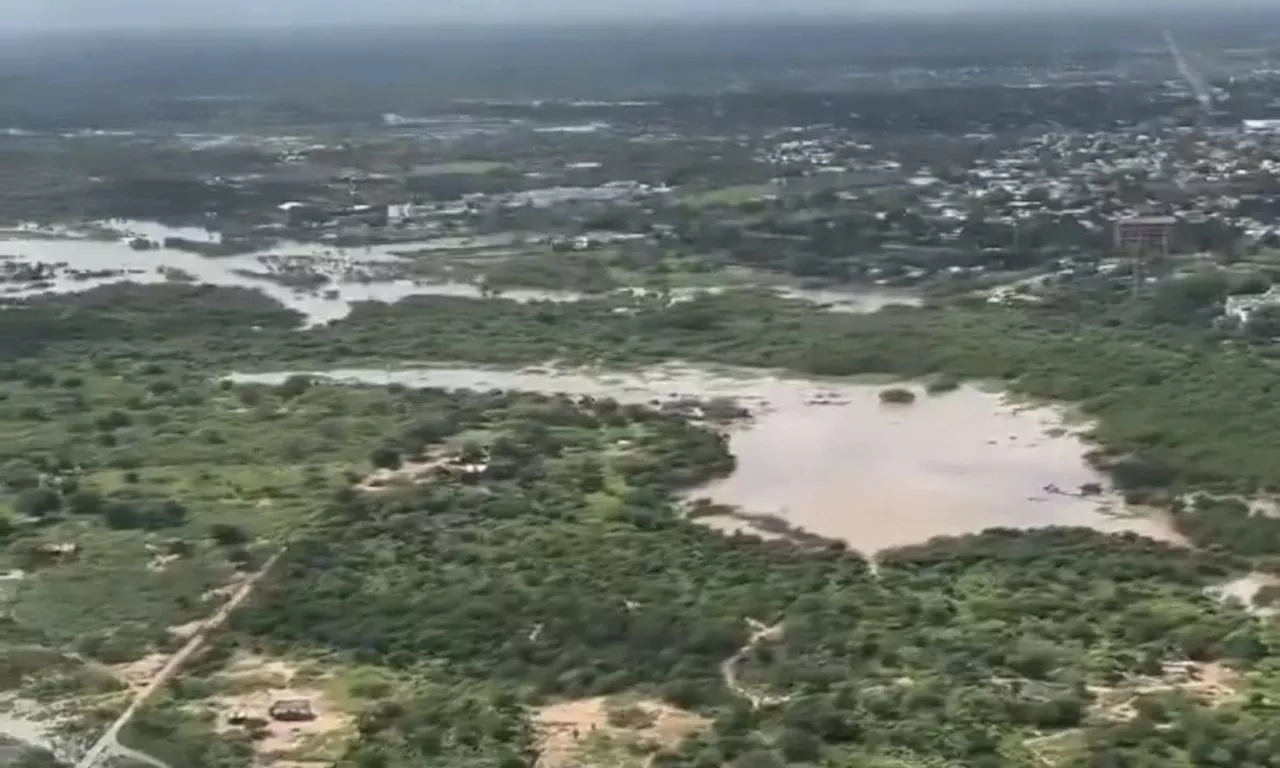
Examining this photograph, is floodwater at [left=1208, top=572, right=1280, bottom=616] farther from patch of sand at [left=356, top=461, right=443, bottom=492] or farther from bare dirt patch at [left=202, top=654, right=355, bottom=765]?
patch of sand at [left=356, top=461, right=443, bottom=492]

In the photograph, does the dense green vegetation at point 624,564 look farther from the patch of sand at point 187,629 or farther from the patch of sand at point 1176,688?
the patch of sand at point 187,629

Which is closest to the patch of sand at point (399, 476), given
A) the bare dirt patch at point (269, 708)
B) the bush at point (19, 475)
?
the bush at point (19, 475)

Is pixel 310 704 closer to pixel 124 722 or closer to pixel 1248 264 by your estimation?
pixel 124 722

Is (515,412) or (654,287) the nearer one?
(515,412)

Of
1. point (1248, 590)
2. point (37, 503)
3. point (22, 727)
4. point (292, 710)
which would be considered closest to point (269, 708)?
point (292, 710)

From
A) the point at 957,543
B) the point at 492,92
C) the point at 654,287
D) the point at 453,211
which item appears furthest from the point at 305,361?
the point at 492,92

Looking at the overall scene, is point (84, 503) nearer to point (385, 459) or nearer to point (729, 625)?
point (385, 459)

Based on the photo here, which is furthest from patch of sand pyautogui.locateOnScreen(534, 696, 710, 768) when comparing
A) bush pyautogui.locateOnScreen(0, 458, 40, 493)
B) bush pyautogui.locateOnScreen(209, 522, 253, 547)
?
bush pyautogui.locateOnScreen(0, 458, 40, 493)
